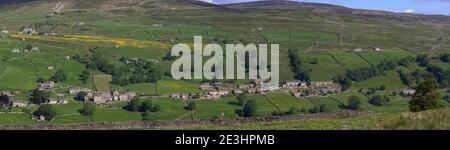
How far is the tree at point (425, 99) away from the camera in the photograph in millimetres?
30686

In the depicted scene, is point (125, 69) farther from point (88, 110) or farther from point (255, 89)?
point (88, 110)

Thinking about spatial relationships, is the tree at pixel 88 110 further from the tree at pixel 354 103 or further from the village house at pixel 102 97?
the tree at pixel 354 103

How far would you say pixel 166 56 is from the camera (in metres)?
144

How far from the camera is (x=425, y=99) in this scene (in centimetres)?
3159

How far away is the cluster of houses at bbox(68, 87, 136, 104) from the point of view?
9501 centimetres

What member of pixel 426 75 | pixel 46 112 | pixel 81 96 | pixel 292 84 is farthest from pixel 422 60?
pixel 46 112

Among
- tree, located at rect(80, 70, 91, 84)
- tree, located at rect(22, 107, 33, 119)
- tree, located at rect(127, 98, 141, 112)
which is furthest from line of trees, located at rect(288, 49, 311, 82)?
tree, located at rect(22, 107, 33, 119)

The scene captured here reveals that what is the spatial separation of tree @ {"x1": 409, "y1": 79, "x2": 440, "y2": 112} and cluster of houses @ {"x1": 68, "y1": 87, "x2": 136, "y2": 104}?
68436mm

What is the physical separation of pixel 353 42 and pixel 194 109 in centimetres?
11344

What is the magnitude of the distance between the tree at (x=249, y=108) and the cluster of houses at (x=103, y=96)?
2024 cm

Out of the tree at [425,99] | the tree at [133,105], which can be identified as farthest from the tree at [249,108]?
the tree at [425,99]
